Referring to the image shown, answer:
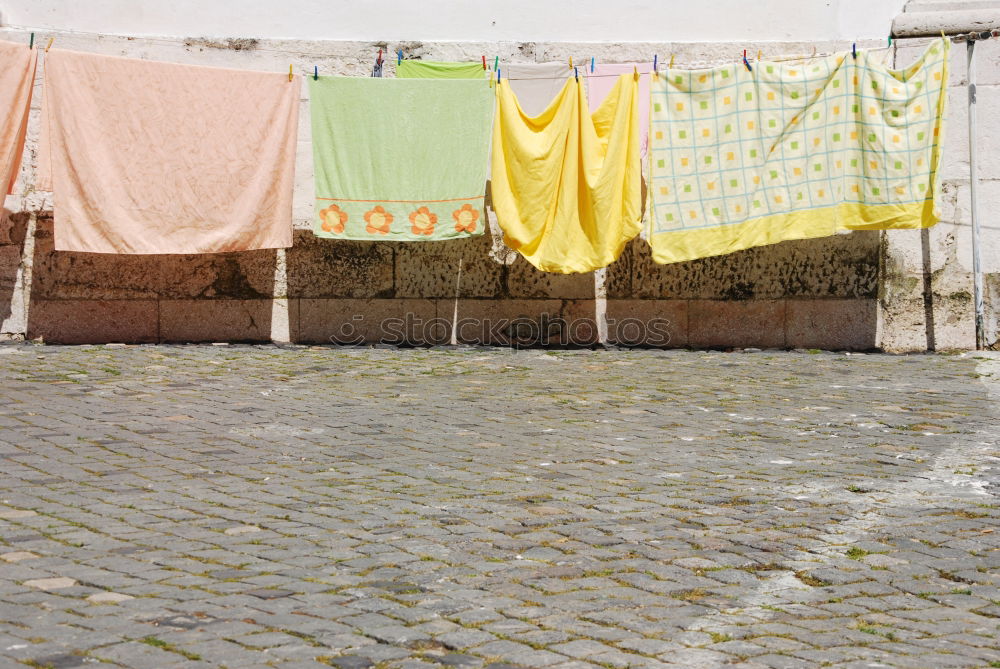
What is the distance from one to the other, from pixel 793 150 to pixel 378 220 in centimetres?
293

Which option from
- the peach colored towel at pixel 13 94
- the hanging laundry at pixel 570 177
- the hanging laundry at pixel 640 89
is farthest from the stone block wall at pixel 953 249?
the peach colored towel at pixel 13 94

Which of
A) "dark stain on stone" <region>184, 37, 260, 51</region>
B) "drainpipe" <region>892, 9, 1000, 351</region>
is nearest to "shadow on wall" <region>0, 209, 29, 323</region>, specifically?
"dark stain on stone" <region>184, 37, 260, 51</region>

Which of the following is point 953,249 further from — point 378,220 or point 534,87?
point 378,220

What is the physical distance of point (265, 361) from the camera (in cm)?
857

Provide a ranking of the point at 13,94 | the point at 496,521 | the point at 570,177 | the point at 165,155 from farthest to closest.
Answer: the point at 570,177, the point at 165,155, the point at 13,94, the point at 496,521

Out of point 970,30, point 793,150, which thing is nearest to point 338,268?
point 793,150

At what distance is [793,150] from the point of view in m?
8.68

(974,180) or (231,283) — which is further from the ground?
(974,180)

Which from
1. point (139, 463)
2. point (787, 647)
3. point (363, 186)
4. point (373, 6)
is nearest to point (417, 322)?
point (363, 186)

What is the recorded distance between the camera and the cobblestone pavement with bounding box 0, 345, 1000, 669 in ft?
10.7

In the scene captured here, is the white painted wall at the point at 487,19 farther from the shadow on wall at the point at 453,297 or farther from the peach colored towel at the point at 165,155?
the shadow on wall at the point at 453,297

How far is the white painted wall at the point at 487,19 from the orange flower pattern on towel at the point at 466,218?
5.01ft

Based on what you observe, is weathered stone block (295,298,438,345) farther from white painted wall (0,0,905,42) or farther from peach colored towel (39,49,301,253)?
white painted wall (0,0,905,42)

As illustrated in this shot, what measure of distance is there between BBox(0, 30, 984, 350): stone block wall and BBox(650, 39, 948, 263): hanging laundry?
27.0 inches
